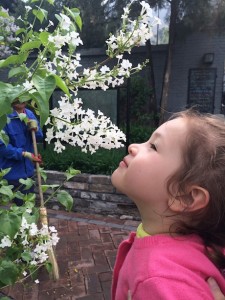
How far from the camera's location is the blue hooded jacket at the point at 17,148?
3.08 m

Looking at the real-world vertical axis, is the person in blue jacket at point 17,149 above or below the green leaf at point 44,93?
below

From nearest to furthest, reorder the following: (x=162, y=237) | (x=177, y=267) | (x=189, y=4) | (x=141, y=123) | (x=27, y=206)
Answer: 1. (x=177, y=267)
2. (x=162, y=237)
3. (x=27, y=206)
4. (x=189, y=4)
5. (x=141, y=123)

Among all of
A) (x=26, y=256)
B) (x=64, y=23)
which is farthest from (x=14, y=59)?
(x=26, y=256)

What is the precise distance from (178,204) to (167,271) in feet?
0.63

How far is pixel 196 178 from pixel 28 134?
2561 mm

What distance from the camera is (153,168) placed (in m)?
0.98

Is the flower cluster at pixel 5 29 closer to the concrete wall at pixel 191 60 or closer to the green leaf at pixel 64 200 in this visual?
the green leaf at pixel 64 200

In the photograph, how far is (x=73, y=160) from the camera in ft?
16.5

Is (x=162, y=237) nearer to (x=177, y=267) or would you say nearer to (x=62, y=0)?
(x=177, y=267)

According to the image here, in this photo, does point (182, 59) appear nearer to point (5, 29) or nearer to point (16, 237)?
point (5, 29)

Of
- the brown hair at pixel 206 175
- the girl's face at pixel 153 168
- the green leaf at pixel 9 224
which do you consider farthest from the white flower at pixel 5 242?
the brown hair at pixel 206 175

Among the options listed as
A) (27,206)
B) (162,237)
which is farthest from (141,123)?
(162,237)

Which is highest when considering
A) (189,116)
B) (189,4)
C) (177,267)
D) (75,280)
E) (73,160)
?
(189,4)

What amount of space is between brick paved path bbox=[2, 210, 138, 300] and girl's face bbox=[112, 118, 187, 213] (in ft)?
6.50
